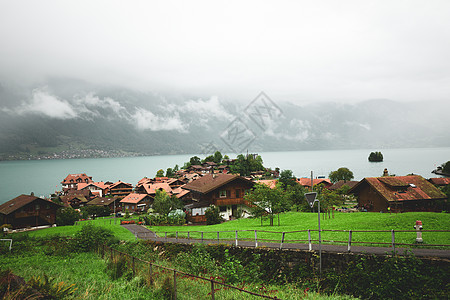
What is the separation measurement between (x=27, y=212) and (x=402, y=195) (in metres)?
66.0

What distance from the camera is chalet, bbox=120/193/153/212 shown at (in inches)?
3061

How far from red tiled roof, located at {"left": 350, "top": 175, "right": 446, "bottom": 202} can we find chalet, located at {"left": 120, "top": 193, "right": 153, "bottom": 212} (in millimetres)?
63986

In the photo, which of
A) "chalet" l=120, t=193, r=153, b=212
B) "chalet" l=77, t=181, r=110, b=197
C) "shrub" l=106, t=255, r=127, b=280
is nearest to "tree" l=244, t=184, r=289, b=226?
"shrub" l=106, t=255, r=127, b=280

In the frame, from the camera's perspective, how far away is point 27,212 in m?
52.5

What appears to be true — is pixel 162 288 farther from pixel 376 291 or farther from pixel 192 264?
pixel 376 291

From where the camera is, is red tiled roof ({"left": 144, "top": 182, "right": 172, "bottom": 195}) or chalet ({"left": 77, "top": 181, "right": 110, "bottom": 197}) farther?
chalet ({"left": 77, "top": 181, "right": 110, "bottom": 197})

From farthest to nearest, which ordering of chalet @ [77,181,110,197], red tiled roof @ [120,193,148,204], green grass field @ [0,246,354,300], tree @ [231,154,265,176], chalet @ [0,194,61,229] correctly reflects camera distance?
1. tree @ [231,154,265,176]
2. chalet @ [77,181,110,197]
3. red tiled roof @ [120,193,148,204]
4. chalet @ [0,194,61,229]
5. green grass field @ [0,246,354,300]

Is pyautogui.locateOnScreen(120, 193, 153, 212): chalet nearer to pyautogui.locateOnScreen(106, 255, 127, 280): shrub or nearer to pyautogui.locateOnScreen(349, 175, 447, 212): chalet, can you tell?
pyautogui.locateOnScreen(349, 175, 447, 212): chalet

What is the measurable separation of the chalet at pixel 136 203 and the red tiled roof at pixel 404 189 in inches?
2519

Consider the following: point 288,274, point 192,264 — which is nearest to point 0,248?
point 192,264

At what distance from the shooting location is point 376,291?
975 centimetres

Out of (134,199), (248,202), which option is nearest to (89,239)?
(248,202)

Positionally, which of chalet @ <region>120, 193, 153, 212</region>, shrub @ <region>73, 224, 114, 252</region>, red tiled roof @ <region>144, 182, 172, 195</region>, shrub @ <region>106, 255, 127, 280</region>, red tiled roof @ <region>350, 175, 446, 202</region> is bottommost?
chalet @ <region>120, 193, 153, 212</region>

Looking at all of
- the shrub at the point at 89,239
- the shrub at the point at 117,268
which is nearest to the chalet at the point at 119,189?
the shrub at the point at 89,239
